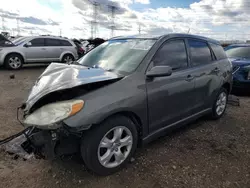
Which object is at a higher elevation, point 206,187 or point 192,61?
point 192,61

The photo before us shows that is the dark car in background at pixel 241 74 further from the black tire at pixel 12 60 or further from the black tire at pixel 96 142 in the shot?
the black tire at pixel 12 60

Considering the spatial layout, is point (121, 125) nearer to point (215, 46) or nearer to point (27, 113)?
point (27, 113)

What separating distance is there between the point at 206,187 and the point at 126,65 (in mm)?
1778

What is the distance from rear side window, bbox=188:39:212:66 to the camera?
393 cm

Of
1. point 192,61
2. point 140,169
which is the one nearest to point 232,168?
point 140,169

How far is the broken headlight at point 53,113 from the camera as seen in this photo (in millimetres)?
2320

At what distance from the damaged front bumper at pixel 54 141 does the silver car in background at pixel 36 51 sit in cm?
952

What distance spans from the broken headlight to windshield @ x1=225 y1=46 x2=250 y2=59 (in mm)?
6806

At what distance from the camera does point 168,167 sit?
3.00 m

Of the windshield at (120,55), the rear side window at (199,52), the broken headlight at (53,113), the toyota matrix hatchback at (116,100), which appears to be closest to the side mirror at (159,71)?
the toyota matrix hatchback at (116,100)

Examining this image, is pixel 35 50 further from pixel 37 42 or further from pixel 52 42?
pixel 52 42

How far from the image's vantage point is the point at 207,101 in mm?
4246

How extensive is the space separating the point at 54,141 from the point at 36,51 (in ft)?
33.3

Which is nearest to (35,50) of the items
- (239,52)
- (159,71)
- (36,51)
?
(36,51)
